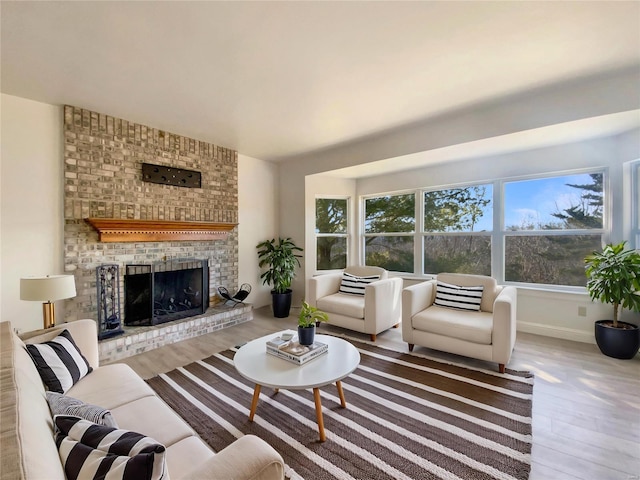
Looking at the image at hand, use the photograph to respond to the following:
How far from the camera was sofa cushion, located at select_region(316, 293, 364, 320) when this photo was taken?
136 inches

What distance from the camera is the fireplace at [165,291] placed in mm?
3457

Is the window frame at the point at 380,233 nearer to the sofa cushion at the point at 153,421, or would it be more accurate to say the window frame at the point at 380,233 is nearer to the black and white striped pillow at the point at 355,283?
the black and white striped pillow at the point at 355,283

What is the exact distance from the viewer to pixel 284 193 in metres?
5.19

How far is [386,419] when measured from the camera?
1975 millimetres

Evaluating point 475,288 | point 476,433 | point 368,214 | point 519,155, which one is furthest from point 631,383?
point 368,214

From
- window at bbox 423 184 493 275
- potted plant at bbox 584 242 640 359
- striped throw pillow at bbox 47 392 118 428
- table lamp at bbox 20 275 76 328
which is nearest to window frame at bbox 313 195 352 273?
window at bbox 423 184 493 275

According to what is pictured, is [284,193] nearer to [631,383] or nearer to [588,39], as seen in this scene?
[588,39]

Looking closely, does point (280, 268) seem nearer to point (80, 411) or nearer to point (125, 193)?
point (125, 193)

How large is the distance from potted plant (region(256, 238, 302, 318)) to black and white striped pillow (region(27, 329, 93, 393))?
9.10 feet

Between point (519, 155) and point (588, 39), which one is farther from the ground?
point (588, 39)

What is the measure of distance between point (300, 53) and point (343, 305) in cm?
269

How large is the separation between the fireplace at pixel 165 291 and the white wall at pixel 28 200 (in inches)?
26.2

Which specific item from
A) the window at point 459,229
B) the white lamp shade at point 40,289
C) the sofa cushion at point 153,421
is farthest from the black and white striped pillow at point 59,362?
the window at point 459,229

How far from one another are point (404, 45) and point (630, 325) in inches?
140
